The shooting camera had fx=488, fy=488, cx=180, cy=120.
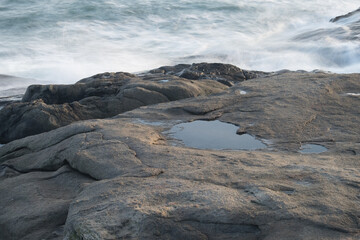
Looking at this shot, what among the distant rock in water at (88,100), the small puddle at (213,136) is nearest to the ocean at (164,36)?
the distant rock in water at (88,100)

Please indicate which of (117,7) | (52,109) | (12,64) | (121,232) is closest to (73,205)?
(121,232)

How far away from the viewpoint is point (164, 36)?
16.5 metres

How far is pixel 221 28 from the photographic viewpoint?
57.8 feet

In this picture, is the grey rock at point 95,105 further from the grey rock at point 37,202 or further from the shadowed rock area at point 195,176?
the grey rock at point 37,202

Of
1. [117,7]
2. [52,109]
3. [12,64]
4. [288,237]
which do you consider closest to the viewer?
[288,237]

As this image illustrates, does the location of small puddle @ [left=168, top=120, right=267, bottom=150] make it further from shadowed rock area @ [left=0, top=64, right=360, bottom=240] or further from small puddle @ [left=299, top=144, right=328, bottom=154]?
small puddle @ [left=299, top=144, right=328, bottom=154]

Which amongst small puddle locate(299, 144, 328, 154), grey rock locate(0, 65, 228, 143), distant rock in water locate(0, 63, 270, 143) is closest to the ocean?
distant rock in water locate(0, 63, 270, 143)

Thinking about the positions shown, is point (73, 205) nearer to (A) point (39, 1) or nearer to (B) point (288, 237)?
(B) point (288, 237)

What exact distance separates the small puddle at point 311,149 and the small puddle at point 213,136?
0.30 metres

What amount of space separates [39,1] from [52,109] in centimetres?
1503

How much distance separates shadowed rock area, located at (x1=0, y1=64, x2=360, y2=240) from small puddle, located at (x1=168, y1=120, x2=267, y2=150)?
93 mm

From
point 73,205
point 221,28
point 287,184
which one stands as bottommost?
point 73,205

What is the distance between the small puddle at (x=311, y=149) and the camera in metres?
3.75

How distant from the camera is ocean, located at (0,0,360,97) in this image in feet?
40.6
